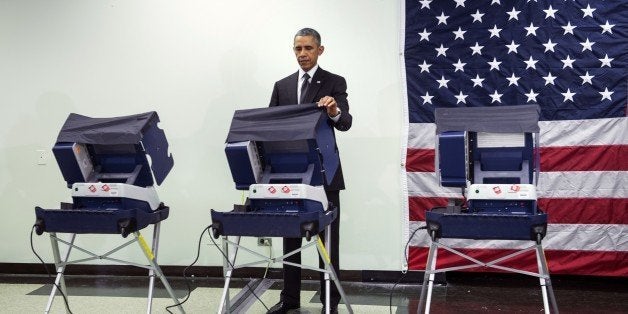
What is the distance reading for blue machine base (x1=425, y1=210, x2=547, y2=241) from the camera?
8.74 ft

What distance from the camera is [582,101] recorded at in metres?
3.96

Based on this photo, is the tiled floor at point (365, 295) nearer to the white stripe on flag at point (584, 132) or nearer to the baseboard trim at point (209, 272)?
the baseboard trim at point (209, 272)

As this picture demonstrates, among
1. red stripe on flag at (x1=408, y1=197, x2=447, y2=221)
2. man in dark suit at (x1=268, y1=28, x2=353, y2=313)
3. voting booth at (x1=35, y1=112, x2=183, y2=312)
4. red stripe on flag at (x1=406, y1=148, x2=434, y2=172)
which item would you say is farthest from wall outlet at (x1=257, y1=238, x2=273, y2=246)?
voting booth at (x1=35, y1=112, x2=183, y2=312)

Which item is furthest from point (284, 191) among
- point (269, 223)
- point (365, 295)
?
point (365, 295)

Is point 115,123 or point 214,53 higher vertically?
point 214,53

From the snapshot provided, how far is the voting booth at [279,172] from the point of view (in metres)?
2.68

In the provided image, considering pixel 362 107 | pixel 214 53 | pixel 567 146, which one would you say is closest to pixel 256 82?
pixel 214 53

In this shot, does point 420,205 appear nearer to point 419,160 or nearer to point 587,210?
point 419,160

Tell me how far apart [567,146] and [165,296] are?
114 inches

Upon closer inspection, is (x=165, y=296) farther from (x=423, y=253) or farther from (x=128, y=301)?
(x=423, y=253)

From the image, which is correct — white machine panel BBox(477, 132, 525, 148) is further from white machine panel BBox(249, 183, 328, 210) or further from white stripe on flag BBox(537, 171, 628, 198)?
white stripe on flag BBox(537, 171, 628, 198)

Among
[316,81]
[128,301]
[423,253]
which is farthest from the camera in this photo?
[423,253]

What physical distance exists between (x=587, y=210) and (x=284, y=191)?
7.67 ft

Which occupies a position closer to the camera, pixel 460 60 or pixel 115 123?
pixel 115 123
